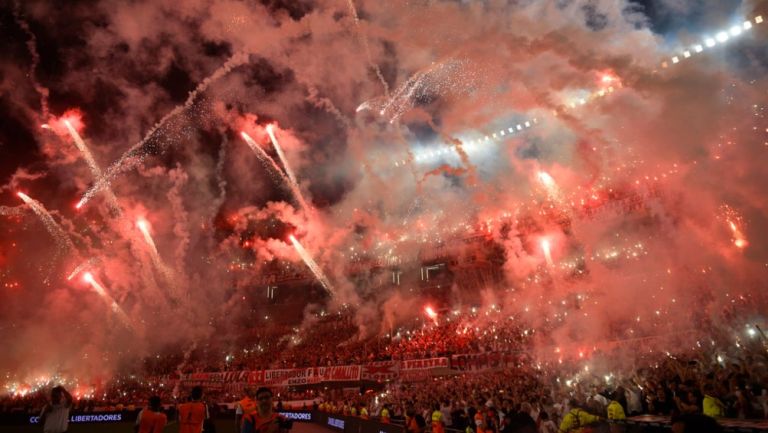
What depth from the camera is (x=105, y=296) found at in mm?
35562

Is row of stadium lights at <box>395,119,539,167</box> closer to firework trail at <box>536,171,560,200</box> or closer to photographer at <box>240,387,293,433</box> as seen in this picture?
firework trail at <box>536,171,560,200</box>

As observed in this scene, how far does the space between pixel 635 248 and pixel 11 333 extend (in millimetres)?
44288

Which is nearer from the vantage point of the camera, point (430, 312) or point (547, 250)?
point (547, 250)

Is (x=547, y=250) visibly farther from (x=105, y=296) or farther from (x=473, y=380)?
(x=105, y=296)

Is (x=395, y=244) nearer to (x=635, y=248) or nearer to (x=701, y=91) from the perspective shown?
(x=635, y=248)

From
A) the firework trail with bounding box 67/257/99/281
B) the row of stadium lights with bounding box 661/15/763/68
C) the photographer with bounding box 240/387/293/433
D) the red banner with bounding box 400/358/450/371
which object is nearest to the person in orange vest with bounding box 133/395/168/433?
the photographer with bounding box 240/387/293/433

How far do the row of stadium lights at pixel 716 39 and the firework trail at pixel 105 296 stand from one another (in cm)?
4111

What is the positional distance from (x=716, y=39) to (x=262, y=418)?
28.6m

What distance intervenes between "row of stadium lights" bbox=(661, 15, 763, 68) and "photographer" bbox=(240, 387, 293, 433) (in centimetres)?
2784

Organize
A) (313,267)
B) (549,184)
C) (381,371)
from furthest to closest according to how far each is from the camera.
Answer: (313,267) < (549,184) < (381,371)

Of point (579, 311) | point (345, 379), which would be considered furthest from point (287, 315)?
point (579, 311)

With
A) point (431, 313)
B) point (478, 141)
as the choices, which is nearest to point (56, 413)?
point (431, 313)

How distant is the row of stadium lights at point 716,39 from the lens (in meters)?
22.1

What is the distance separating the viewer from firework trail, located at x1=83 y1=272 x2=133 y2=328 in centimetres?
3553
